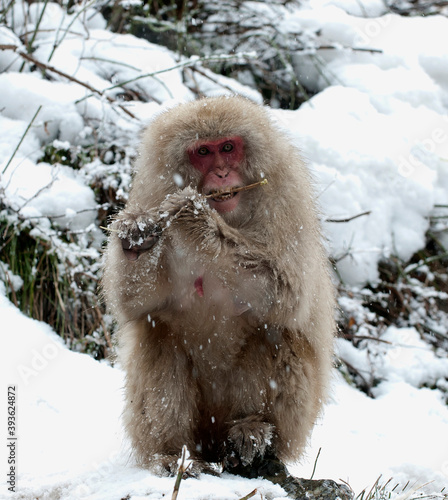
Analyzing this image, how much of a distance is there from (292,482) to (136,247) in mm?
1142

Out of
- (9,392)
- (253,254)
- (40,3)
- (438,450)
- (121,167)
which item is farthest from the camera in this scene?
(40,3)

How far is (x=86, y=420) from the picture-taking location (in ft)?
10.7

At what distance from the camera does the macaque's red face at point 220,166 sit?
8.84 feet

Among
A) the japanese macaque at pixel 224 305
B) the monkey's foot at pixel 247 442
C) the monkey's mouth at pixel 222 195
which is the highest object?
the monkey's mouth at pixel 222 195

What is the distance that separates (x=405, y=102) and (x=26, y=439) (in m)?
4.78

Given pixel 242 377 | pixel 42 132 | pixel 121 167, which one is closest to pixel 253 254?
pixel 242 377

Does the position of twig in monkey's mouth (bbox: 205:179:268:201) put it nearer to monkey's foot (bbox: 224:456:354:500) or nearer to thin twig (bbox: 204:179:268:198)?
thin twig (bbox: 204:179:268:198)

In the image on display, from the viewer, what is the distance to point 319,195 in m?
4.18

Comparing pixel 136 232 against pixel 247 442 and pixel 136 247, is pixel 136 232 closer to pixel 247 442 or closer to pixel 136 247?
pixel 136 247

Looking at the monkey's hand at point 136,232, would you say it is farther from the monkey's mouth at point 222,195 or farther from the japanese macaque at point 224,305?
the monkey's mouth at point 222,195

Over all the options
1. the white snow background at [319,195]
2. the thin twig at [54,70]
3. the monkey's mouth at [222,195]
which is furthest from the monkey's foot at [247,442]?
the thin twig at [54,70]

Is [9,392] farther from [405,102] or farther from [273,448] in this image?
[405,102]

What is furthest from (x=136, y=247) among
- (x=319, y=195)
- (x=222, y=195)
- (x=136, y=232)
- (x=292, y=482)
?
(x=319, y=195)

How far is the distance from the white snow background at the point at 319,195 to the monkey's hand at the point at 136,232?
0.92 meters
